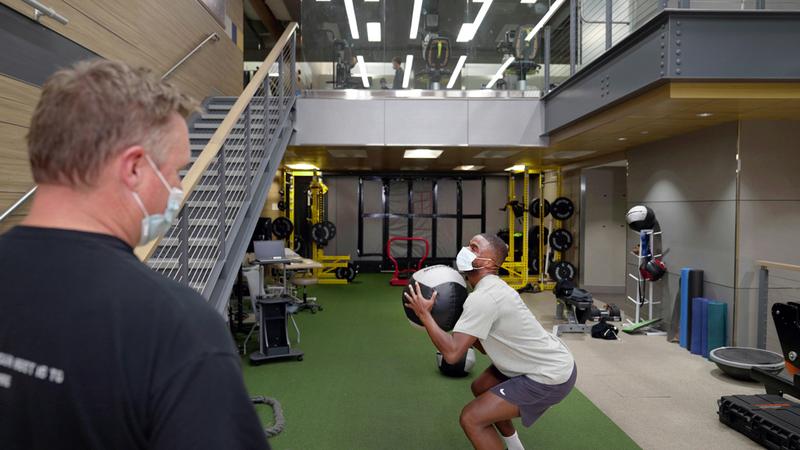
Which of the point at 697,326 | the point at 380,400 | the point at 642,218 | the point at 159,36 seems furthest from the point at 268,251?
the point at 697,326

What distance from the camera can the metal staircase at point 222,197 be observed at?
3245 mm

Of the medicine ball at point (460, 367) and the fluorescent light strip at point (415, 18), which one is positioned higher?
the fluorescent light strip at point (415, 18)

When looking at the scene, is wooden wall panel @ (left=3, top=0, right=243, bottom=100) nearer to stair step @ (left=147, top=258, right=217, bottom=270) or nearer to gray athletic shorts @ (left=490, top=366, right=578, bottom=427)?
stair step @ (left=147, top=258, right=217, bottom=270)

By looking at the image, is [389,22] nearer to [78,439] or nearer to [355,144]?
[355,144]

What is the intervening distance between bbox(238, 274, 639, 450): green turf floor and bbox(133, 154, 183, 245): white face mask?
2835 millimetres

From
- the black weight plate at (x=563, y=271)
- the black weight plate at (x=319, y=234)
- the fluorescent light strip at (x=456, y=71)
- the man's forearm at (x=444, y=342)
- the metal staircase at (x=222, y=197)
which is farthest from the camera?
the black weight plate at (x=319, y=234)

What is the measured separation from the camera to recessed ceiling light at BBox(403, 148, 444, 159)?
7457mm

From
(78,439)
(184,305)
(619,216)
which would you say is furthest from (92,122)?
(619,216)

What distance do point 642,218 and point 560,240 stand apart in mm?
3273

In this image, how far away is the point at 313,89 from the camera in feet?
23.9

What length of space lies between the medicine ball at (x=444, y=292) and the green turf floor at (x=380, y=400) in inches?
42.1

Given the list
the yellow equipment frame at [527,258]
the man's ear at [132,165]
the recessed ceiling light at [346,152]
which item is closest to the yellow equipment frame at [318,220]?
the recessed ceiling light at [346,152]

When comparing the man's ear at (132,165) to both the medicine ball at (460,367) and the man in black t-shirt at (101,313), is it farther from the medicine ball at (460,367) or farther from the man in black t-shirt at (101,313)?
the medicine ball at (460,367)

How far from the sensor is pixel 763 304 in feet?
15.6
